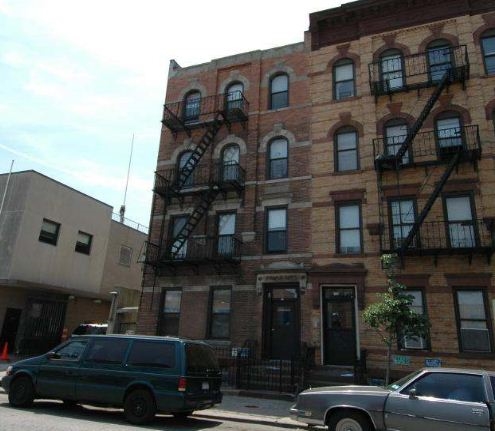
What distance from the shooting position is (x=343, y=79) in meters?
19.1

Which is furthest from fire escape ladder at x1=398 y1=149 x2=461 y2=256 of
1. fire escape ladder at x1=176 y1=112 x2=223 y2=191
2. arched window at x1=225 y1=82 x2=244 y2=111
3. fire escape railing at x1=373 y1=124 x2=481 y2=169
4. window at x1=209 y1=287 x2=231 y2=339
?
fire escape ladder at x1=176 y1=112 x2=223 y2=191

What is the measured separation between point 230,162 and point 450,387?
564 inches

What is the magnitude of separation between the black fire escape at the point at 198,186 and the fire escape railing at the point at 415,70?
5.95 m

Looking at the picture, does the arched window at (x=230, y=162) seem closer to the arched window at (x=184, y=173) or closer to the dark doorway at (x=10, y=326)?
the arched window at (x=184, y=173)

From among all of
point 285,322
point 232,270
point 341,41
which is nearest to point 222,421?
point 285,322

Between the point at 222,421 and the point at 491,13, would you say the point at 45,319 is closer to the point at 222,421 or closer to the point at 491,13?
the point at 222,421

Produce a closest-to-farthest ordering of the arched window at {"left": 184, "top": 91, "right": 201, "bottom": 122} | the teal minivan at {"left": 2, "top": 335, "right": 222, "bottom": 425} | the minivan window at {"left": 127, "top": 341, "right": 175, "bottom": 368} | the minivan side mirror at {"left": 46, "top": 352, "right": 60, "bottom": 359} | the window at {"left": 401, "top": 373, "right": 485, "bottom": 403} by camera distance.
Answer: the window at {"left": 401, "top": 373, "right": 485, "bottom": 403} → the teal minivan at {"left": 2, "top": 335, "right": 222, "bottom": 425} → the minivan window at {"left": 127, "top": 341, "right": 175, "bottom": 368} → the minivan side mirror at {"left": 46, "top": 352, "right": 60, "bottom": 359} → the arched window at {"left": 184, "top": 91, "right": 201, "bottom": 122}

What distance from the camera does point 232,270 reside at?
18.1 m

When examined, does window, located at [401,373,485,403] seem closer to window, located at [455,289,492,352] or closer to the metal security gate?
window, located at [455,289,492,352]

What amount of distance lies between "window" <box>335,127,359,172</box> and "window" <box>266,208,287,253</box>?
298cm

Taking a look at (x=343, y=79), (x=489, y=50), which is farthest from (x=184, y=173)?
(x=489, y=50)

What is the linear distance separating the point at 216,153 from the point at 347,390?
14.0 metres

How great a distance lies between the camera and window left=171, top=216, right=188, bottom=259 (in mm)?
18625

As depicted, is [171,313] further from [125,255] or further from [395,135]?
[125,255]
